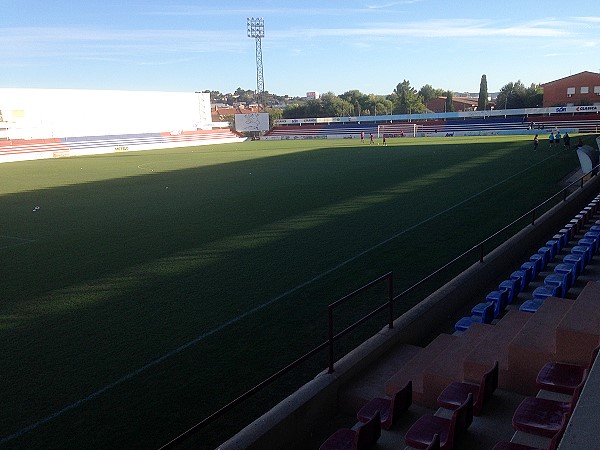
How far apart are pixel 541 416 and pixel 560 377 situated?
1.85 feet

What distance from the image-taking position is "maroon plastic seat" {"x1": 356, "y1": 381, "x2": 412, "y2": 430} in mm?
4887

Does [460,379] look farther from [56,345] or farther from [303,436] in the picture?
[56,345]

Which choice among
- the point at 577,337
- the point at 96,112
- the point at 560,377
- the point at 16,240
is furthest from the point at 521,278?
the point at 96,112

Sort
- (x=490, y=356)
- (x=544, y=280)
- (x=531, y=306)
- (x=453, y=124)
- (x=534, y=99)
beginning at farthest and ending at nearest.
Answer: (x=534, y=99) → (x=453, y=124) → (x=544, y=280) → (x=531, y=306) → (x=490, y=356)

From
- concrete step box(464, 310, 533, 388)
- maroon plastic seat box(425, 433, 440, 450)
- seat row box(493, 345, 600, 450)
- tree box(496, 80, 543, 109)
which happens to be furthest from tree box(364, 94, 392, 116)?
maroon plastic seat box(425, 433, 440, 450)

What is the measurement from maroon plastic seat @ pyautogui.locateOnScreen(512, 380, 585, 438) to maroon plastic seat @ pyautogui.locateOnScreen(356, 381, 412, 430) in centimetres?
110

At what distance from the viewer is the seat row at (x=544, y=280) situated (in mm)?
7359

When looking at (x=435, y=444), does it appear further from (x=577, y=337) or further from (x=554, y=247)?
(x=554, y=247)

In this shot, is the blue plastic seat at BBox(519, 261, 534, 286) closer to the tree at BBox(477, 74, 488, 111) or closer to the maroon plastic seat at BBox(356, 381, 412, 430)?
the maroon plastic seat at BBox(356, 381, 412, 430)

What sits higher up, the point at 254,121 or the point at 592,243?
the point at 254,121

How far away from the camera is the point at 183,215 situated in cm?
1803

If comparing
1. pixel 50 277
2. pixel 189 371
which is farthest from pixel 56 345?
pixel 50 277

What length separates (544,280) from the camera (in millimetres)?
8469

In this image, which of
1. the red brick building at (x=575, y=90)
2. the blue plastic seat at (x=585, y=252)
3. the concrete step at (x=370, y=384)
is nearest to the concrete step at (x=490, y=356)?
the concrete step at (x=370, y=384)
